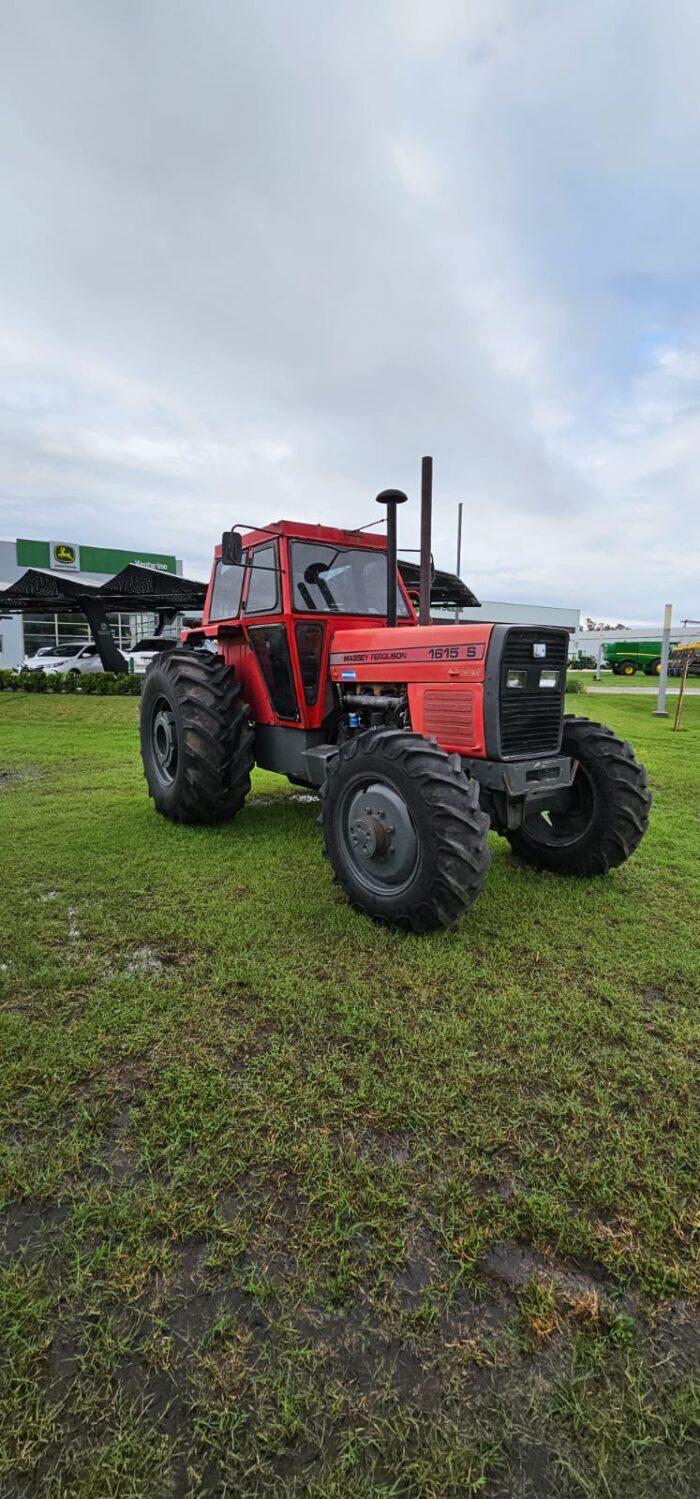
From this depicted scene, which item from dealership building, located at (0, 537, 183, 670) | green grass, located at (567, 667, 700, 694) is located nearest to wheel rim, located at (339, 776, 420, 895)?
green grass, located at (567, 667, 700, 694)

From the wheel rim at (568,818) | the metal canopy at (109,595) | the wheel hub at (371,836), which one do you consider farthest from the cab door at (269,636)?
the metal canopy at (109,595)

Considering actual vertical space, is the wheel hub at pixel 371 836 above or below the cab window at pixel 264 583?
below

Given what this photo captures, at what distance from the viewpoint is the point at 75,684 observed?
1636 centimetres

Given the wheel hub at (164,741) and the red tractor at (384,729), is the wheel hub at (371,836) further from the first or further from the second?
the wheel hub at (164,741)

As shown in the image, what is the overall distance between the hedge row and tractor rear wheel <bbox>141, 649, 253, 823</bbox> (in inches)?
444

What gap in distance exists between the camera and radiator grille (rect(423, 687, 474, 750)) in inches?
135

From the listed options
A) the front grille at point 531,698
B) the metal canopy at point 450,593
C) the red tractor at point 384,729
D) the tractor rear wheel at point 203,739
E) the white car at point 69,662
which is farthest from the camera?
the white car at point 69,662

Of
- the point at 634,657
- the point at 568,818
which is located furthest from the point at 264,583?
the point at 634,657

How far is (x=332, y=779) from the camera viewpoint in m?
3.44

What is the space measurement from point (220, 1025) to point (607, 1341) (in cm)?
145

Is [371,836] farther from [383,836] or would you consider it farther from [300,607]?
[300,607]

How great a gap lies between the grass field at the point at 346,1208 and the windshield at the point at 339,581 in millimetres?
2178

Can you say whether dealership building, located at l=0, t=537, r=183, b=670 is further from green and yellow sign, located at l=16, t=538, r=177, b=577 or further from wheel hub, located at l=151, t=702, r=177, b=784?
wheel hub, located at l=151, t=702, r=177, b=784

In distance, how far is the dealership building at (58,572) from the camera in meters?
28.4
